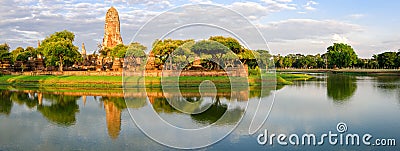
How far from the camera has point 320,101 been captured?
28828 mm

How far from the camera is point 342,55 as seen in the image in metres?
93.9

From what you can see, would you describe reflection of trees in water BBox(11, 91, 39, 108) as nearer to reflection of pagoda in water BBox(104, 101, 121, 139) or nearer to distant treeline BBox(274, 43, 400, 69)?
reflection of pagoda in water BBox(104, 101, 121, 139)

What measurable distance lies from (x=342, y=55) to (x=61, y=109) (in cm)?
8386

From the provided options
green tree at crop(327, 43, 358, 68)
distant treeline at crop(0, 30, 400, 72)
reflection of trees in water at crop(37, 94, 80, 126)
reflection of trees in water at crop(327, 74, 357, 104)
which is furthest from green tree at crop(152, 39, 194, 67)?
green tree at crop(327, 43, 358, 68)

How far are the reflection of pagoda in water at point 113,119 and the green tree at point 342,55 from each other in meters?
79.9

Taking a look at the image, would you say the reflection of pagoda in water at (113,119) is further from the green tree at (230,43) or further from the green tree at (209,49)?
the green tree at (230,43)

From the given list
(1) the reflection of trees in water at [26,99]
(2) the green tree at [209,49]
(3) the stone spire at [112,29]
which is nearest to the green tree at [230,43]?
(2) the green tree at [209,49]

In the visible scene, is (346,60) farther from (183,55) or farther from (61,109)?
(61,109)

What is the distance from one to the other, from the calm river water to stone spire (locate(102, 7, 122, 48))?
145 feet

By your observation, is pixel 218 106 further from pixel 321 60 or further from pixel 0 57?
pixel 321 60

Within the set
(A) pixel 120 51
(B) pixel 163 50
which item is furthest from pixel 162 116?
(A) pixel 120 51

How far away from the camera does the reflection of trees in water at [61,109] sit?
→ 68.7 ft

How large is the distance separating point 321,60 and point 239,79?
265 feet

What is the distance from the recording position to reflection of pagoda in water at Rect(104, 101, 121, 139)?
56.4 feet
